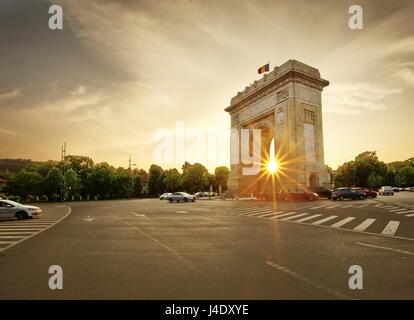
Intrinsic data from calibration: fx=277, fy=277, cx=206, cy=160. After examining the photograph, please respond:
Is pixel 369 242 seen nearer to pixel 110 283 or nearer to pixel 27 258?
pixel 110 283

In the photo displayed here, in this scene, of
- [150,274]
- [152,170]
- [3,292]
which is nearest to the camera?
[3,292]

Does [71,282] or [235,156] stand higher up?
[235,156]

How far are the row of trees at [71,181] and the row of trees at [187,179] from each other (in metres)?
6.70

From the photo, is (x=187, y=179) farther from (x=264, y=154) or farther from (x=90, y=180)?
(x=264, y=154)

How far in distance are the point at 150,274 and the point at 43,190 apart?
73655 millimetres

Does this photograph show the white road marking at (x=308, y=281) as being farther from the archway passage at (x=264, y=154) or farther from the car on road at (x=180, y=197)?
the archway passage at (x=264, y=154)

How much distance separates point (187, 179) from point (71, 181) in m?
34.0

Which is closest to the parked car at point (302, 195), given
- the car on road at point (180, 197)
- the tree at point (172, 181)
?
the car on road at point (180, 197)

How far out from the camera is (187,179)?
291 feet

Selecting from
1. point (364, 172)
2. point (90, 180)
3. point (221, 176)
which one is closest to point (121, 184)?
point (90, 180)

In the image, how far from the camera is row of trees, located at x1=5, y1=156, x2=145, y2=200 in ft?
216

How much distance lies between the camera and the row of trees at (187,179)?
8881 cm
